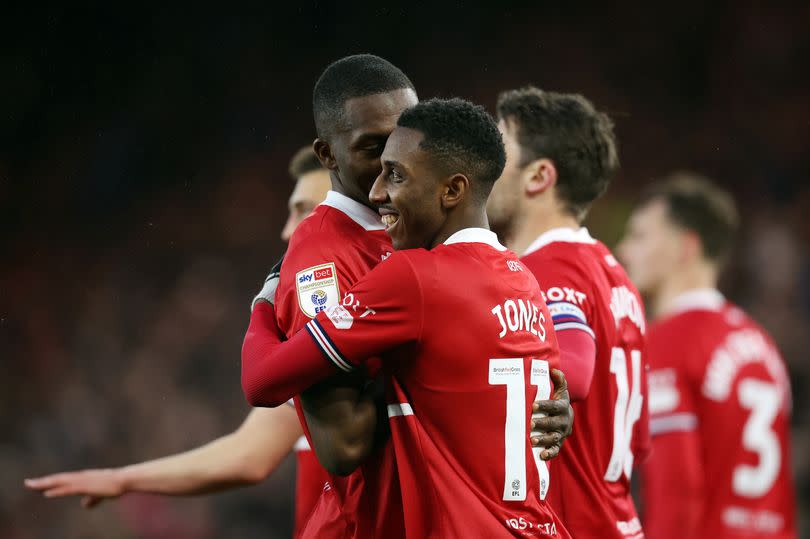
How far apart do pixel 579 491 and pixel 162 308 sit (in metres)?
7.60

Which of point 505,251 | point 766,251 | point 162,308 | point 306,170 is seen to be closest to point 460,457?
point 505,251

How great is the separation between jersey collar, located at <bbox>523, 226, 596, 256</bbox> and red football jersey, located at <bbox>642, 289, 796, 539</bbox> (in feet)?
8.12

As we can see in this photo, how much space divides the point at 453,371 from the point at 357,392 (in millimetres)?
261

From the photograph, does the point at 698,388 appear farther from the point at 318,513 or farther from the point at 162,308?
the point at 162,308

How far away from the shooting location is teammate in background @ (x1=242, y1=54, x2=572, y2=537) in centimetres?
266

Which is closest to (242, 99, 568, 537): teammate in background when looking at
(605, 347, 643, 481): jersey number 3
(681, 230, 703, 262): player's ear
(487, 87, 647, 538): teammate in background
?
(487, 87, 647, 538): teammate in background

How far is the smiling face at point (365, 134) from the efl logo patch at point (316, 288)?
12.0 inches

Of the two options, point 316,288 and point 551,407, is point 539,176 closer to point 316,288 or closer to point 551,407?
point 551,407

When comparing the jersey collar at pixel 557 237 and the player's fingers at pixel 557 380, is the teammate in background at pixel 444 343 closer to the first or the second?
the player's fingers at pixel 557 380

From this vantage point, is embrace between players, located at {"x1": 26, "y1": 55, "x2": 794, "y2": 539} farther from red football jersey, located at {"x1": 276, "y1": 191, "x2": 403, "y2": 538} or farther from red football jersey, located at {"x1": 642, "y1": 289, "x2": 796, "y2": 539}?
red football jersey, located at {"x1": 642, "y1": 289, "x2": 796, "y2": 539}

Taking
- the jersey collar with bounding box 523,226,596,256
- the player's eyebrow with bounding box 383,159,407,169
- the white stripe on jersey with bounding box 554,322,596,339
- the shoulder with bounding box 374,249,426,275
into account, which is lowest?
the white stripe on jersey with bounding box 554,322,596,339

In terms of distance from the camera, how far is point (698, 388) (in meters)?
6.03

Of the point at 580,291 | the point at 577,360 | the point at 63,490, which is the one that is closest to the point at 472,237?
the point at 577,360

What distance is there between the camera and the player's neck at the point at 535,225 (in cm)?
386
